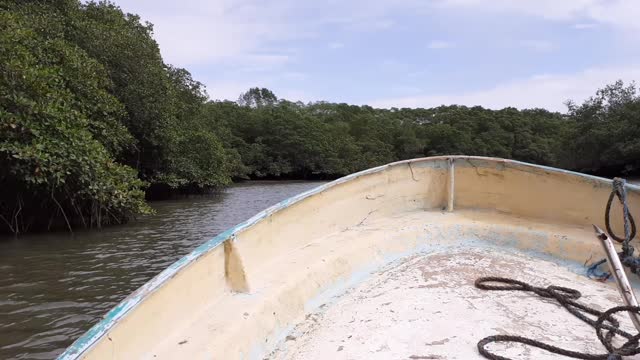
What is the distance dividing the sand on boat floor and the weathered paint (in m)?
0.17

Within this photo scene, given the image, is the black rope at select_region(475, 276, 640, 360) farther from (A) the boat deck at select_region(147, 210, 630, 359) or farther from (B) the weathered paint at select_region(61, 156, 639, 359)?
(B) the weathered paint at select_region(61, 156, 639, 359)

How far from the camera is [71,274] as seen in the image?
696 centimetres

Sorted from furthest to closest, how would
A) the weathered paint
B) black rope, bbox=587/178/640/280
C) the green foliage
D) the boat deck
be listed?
the green foliage < black rope, bbox=587/178/640/280 < the boat deck < the weathered paint

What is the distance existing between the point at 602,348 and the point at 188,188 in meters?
22.3

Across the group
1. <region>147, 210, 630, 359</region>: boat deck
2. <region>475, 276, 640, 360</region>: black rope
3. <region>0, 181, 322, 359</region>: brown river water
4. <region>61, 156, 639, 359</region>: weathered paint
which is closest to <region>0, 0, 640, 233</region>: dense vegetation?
<region>0, 181, 322, 359</region>: brown river water

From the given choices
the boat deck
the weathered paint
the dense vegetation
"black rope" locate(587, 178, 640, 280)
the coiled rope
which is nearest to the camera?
the weathered paint

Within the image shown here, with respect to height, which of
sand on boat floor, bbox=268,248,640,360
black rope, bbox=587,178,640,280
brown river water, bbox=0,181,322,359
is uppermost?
black rope, bbox=587,178,640,280

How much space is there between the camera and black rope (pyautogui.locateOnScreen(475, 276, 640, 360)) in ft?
6.30

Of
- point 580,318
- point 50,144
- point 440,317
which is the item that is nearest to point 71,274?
point 50,144

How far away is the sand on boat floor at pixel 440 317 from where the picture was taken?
6.91 feet

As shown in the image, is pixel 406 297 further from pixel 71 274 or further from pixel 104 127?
pixel 104 127

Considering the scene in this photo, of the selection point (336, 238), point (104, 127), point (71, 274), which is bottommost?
point (71, 274)

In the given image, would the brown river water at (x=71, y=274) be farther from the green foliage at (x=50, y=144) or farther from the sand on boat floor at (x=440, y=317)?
the sand on boat floor at (x=440, y=317)

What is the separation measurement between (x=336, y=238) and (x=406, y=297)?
2.95 ft
